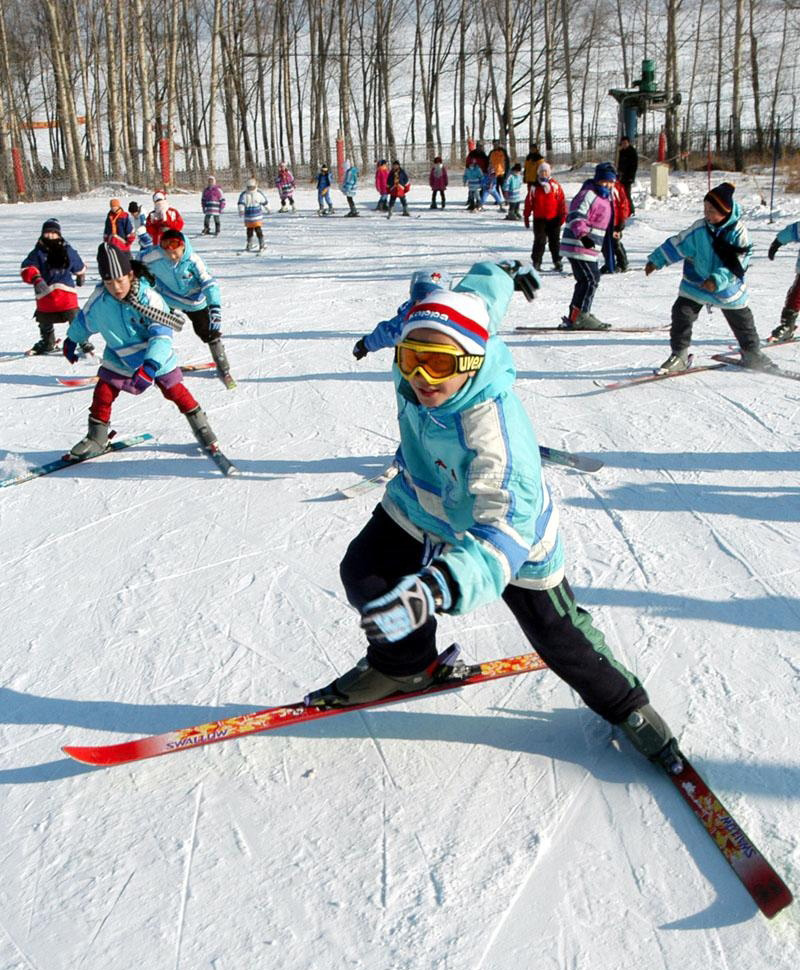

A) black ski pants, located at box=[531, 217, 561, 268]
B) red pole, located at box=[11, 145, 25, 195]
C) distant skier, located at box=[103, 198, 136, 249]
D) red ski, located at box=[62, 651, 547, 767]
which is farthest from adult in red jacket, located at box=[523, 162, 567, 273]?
red pole, located at box=[11, 145, 25, 195]

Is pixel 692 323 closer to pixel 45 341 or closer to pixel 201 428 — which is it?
pixel 201 428

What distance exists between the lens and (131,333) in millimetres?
5391

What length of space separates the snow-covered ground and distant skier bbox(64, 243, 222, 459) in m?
0.58

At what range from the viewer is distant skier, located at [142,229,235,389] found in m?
6.97

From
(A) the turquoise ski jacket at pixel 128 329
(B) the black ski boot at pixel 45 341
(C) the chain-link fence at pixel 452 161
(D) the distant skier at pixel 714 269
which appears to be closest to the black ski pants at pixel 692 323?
(D) the distant skier at pixel 714 269

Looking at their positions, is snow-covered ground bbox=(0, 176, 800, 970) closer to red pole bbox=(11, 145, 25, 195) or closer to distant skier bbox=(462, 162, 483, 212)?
distant skier bbox=(462, 162, 483, 212)

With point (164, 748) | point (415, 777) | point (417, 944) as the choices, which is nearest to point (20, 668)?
point (164, 748)

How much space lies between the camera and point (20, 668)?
353 cm

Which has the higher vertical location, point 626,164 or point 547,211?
point 626,164

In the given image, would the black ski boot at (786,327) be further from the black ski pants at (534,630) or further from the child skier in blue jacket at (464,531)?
the black ski pants at (534,630)

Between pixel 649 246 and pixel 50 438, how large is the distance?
37.8ft

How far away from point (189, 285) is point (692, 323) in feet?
14.0

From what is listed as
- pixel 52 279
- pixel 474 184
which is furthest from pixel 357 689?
pixel 474 184

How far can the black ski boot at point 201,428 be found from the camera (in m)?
5.64
